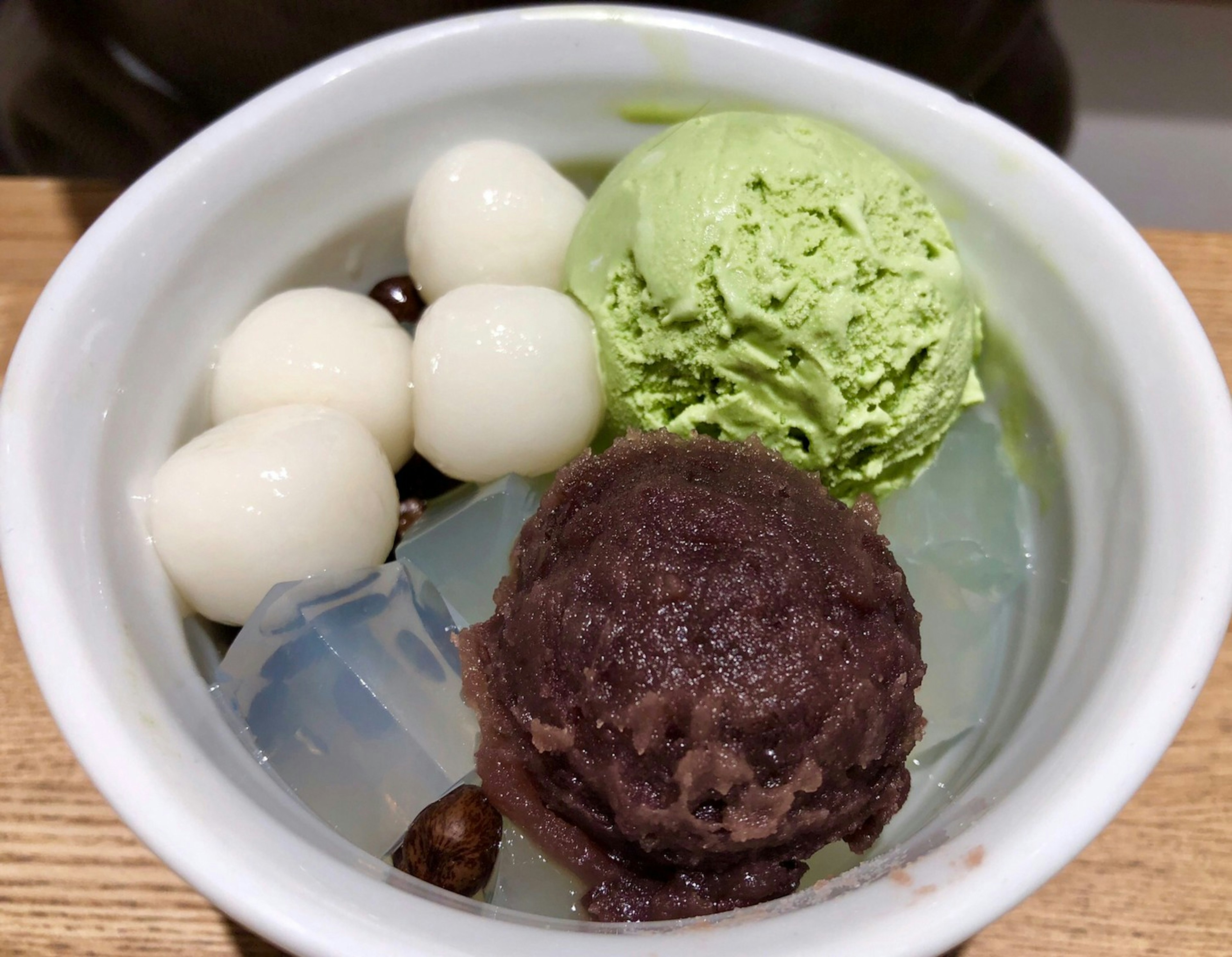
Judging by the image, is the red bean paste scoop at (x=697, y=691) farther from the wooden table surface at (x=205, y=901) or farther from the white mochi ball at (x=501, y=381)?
the wooden table surface at (x=205, y=901)

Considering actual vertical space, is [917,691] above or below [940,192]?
below

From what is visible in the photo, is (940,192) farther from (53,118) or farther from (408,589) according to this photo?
(53,118)

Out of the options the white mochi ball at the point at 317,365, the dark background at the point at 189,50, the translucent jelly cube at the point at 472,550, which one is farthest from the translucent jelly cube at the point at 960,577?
the dark background at the point at 189,50

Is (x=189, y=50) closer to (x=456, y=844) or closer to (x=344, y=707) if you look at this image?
(x=344, y=707)

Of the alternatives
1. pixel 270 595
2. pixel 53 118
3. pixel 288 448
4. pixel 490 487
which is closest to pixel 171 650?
pixel 270 595

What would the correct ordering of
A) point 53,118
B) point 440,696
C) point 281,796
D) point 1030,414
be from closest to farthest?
1. point 281,796
2. point 440,696
3. point 1030,414
4. point 53,118

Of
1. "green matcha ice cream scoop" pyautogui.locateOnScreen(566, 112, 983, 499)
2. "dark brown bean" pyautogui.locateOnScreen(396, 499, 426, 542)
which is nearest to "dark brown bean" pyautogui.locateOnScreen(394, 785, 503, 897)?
"dark brown bean" pyautogui.locateOnScreen(396, 499, 426, 542)
